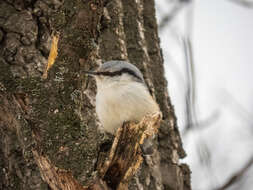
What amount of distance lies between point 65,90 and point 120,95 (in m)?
0.75

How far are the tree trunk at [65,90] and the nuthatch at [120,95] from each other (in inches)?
2.8

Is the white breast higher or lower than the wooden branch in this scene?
higher

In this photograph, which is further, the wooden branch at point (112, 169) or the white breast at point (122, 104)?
the white breast at point (122, 104)

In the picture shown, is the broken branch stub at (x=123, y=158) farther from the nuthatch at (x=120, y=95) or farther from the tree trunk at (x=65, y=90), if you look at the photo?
the nuthatch at (x=120, y=95)

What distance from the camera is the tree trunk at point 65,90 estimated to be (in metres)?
1.92

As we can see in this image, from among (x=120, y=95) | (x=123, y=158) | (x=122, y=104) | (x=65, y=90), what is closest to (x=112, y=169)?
(x=123, y=158)

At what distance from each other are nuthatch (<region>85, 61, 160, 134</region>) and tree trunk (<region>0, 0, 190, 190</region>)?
0.07m

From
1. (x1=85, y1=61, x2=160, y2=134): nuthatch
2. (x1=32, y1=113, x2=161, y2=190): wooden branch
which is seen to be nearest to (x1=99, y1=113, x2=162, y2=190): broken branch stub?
(x1=32, y1=113, x2=161, y2=190): wooden branch

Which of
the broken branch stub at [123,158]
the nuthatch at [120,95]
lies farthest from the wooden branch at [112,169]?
the nuthatch at [120,95]

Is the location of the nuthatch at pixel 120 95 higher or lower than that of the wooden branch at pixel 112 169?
higher

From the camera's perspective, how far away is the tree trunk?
1925 millimetres

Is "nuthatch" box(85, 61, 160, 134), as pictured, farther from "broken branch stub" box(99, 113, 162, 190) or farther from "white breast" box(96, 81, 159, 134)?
"broken branch stub" box(99, 113, 162, 190)

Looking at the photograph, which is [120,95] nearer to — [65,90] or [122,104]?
[122,104]

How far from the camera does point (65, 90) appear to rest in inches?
77.7
